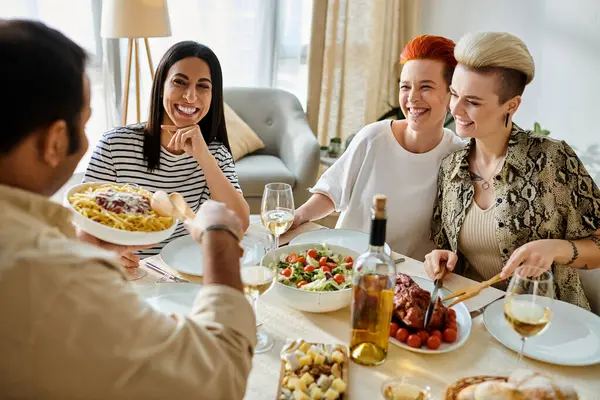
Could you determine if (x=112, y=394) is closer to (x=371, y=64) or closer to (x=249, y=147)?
(x=249, y=147)

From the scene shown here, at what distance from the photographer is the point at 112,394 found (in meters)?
0.75

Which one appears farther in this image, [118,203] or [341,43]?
[341,43]

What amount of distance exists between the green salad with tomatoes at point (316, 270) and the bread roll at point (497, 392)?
45 centimetres

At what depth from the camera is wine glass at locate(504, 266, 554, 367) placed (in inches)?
44.2

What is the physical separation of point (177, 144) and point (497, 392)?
134cm

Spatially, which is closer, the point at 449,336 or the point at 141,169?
the point at 449,336

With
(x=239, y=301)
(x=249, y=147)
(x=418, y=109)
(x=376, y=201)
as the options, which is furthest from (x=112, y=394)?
(x=249, y=147)

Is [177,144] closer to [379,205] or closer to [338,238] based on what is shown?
[338,238]

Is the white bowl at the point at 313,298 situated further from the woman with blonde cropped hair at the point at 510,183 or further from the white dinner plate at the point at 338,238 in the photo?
the woman with blonde cropped hair at the point at 510,183

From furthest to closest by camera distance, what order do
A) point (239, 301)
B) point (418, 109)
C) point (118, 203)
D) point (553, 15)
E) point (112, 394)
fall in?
point (553, 15) < point (418, 109) < point (118, 203) < point (239, 301) < point (112, 394)

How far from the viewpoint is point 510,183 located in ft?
5.84

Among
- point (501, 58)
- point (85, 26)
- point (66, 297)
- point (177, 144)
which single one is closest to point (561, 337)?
point (501, 58)

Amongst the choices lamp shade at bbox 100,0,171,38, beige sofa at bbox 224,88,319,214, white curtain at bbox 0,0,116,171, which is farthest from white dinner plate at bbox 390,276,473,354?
white curtain at bbox 0,0,116,171

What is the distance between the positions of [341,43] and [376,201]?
3592mm
